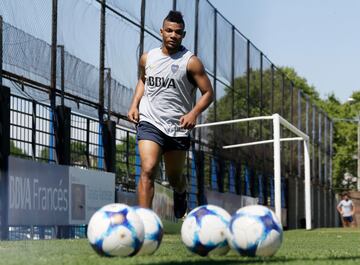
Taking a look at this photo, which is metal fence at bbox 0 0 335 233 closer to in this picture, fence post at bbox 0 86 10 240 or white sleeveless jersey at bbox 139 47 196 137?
fence post at bbox 0 86 10 240

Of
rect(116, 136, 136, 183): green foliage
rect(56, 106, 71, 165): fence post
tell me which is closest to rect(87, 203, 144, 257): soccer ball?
rect(56, 106, 71, 165): fence post

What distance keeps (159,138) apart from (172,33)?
2.98 feet

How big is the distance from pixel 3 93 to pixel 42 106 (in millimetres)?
2103

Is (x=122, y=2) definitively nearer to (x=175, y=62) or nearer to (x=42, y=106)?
(x=42, y=106)

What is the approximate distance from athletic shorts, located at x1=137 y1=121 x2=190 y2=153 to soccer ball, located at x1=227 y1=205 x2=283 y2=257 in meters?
2.26

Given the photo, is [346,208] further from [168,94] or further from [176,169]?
[168,94]

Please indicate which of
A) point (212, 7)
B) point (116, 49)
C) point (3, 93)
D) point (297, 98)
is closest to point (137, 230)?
point (3, 93)

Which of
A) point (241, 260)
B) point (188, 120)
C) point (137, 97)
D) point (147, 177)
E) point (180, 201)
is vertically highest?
point (137, 97)

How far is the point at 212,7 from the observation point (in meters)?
28.8

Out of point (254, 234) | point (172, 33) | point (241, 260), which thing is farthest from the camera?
point (172, 33)

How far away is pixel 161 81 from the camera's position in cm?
929

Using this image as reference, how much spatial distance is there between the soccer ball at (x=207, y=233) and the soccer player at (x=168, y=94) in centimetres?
189

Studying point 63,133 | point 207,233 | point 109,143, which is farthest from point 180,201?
point 109,143

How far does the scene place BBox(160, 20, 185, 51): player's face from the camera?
9.05m
